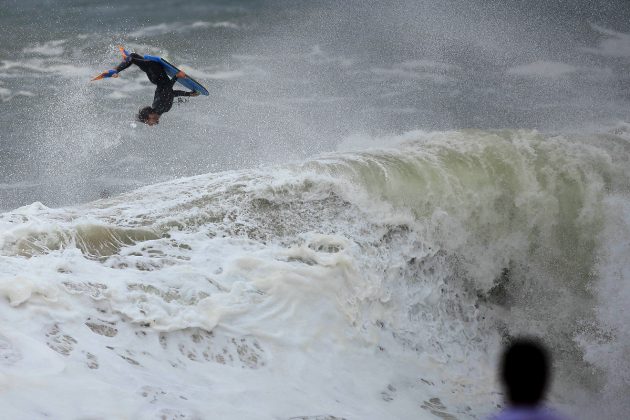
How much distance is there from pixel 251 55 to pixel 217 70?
1184 mm

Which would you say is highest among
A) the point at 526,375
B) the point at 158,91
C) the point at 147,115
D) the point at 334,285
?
the point at 526,375

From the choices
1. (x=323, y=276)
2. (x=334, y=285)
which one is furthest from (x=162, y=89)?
(x=334, y=285)

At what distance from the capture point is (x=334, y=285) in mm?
6898

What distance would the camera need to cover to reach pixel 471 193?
9211 millimetres

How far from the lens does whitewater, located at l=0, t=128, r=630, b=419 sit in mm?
4965

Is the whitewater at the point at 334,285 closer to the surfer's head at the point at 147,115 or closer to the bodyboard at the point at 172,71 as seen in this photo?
the surfer's head at the point at 147,115

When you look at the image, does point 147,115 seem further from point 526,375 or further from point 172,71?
point 526,375

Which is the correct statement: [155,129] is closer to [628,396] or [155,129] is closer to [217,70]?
[217,70]

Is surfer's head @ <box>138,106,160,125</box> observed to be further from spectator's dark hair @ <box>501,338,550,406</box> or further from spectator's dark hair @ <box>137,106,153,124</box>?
spectator's dark hair @ <box>501,338,550,406</box>

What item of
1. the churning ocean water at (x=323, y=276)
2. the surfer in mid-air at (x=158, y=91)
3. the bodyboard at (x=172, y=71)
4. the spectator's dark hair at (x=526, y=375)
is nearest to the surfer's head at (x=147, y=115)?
the surfer in mid-air at (x=158, y=91)

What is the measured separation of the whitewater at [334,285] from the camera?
16.3 feet

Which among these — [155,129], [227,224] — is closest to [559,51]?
[155,129]

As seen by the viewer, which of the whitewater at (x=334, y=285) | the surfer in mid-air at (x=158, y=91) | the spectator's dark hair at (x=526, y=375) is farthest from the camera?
the surfer in mid-air at (x=158, y=91)

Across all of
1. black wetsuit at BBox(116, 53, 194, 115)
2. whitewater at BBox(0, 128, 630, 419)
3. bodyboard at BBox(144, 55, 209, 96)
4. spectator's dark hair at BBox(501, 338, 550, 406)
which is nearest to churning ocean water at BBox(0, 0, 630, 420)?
whitewater at BBox(0, 128, 630, 419)
